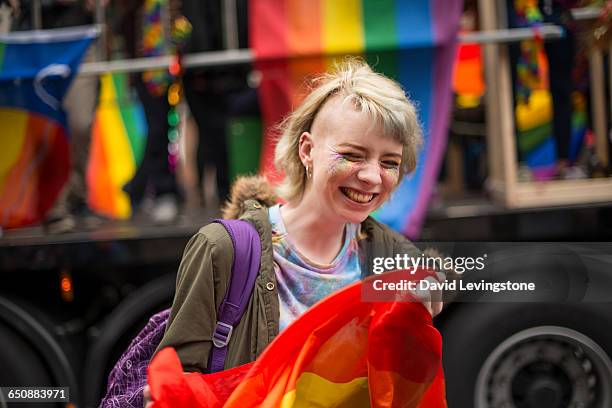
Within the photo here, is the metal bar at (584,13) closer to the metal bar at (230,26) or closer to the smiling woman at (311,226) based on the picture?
the metal bar at (230,26)

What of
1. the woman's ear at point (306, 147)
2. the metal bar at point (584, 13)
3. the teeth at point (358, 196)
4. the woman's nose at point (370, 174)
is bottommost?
the teeth at point (358, 196)

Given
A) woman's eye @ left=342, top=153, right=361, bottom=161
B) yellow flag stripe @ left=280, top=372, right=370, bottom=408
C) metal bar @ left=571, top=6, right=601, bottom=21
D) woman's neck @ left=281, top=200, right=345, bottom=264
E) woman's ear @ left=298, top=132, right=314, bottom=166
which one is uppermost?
metal bar @ left=571, top=6, right=601, bottom=21

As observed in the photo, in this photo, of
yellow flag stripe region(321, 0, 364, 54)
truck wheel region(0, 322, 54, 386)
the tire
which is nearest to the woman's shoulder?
the tire

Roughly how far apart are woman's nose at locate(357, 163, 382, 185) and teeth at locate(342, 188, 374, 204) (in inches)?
1.9

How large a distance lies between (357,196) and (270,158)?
5.86 ft

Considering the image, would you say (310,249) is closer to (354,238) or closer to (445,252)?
(354,238)

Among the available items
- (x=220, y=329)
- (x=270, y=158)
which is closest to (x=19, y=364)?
(x=270, y=158)

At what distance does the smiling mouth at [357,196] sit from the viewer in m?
2.19

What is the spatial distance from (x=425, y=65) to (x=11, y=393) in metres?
2.47

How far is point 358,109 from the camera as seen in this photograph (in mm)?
2135

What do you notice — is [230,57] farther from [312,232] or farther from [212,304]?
[212,304]

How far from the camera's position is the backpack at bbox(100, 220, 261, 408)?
214cm

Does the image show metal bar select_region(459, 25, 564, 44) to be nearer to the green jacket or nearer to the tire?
the tire

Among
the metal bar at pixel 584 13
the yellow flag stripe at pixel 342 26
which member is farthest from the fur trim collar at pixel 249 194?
the metal bar at pixel 584 13
